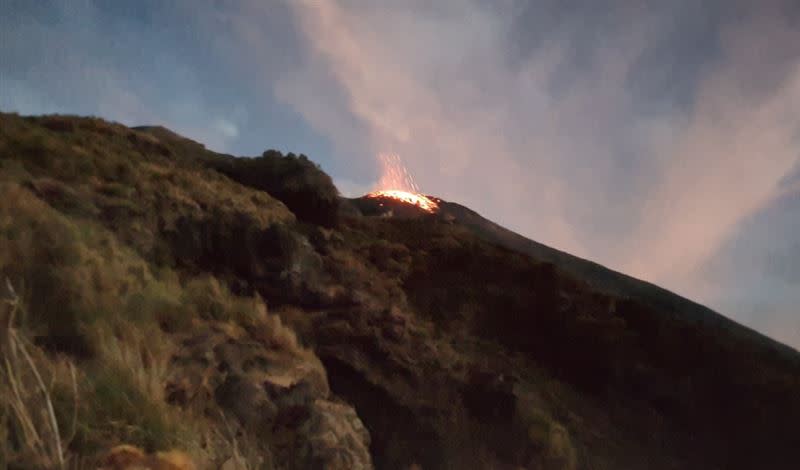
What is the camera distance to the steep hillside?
4715mm

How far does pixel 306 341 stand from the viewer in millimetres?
9922

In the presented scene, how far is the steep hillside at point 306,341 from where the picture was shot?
186 inches

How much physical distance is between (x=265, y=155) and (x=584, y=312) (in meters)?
11.9

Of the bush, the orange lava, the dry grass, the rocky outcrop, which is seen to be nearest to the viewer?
the dry grass

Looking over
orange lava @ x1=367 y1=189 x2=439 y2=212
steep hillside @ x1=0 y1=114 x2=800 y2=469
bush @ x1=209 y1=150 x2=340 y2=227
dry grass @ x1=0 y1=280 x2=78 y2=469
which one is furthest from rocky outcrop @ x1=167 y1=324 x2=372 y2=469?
orange lava @ x1=367 y1=189 x2=439 y2=212

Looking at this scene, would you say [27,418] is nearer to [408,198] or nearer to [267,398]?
[267,398]

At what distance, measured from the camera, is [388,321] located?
11.9 metres

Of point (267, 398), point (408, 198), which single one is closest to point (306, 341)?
point (267, 398)

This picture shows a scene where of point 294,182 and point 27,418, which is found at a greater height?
point 294,182

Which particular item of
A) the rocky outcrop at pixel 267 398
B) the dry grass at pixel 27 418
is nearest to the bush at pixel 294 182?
the rocky outcrop at pixel 267 398

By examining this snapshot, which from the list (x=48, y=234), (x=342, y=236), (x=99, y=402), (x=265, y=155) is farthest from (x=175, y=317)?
(x=265, y=155)

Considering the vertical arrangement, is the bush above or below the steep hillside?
above

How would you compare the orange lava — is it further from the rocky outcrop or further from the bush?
the rocky outcrop

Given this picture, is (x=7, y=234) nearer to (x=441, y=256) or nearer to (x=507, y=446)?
(x=507, y=446)
